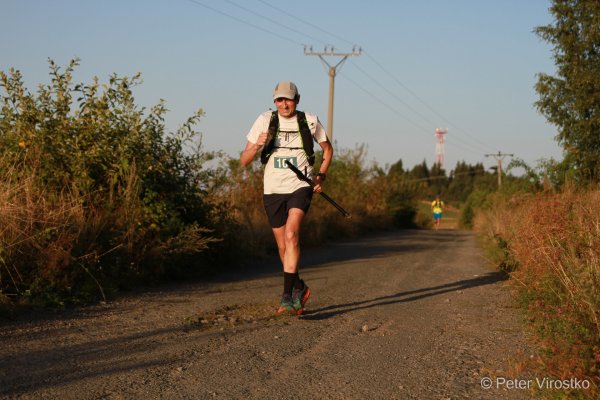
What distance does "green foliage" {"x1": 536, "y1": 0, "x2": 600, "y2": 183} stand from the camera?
2405cm

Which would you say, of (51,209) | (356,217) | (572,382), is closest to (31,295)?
(51,209)

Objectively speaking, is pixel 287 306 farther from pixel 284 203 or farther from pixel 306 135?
pixel 306 135

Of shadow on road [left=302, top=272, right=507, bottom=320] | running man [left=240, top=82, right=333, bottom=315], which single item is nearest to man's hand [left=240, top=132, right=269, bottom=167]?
running man [left=240, top=82, right=333, bottom=315]

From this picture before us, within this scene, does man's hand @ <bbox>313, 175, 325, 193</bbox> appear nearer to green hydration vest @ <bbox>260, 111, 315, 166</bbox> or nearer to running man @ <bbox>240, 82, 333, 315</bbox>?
running man @ <bbox>240, 82, 333, 315</bbox>

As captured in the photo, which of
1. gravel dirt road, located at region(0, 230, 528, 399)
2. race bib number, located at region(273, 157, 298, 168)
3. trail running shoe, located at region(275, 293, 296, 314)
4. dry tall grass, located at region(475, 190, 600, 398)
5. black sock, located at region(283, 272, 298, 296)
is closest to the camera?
gravel dirt road, located at region(0, 230, 528, 399)

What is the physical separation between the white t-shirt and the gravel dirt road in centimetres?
131

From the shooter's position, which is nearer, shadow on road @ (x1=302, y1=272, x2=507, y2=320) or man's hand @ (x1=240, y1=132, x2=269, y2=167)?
man's hand @ (x1=240, y1=132, x2=269, y2=167)

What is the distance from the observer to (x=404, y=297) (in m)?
8.79

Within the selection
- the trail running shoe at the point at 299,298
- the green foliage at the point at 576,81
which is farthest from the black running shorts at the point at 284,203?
the green foliage at the point at 576,81

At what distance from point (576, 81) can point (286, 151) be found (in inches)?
760

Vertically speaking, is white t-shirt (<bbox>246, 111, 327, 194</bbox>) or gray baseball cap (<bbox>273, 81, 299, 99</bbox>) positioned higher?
gray baseball cap (<bbox>273, 81, 299, 99</bbox>)

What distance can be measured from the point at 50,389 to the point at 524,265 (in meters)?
6.11

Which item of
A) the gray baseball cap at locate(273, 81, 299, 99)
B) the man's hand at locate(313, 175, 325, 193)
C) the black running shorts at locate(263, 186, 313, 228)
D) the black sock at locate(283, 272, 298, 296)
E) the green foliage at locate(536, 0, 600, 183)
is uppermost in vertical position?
the green foliage at locate(536, 0, 600, 183)

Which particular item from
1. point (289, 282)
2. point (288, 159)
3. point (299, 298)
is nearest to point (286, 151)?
point (288, 159)
